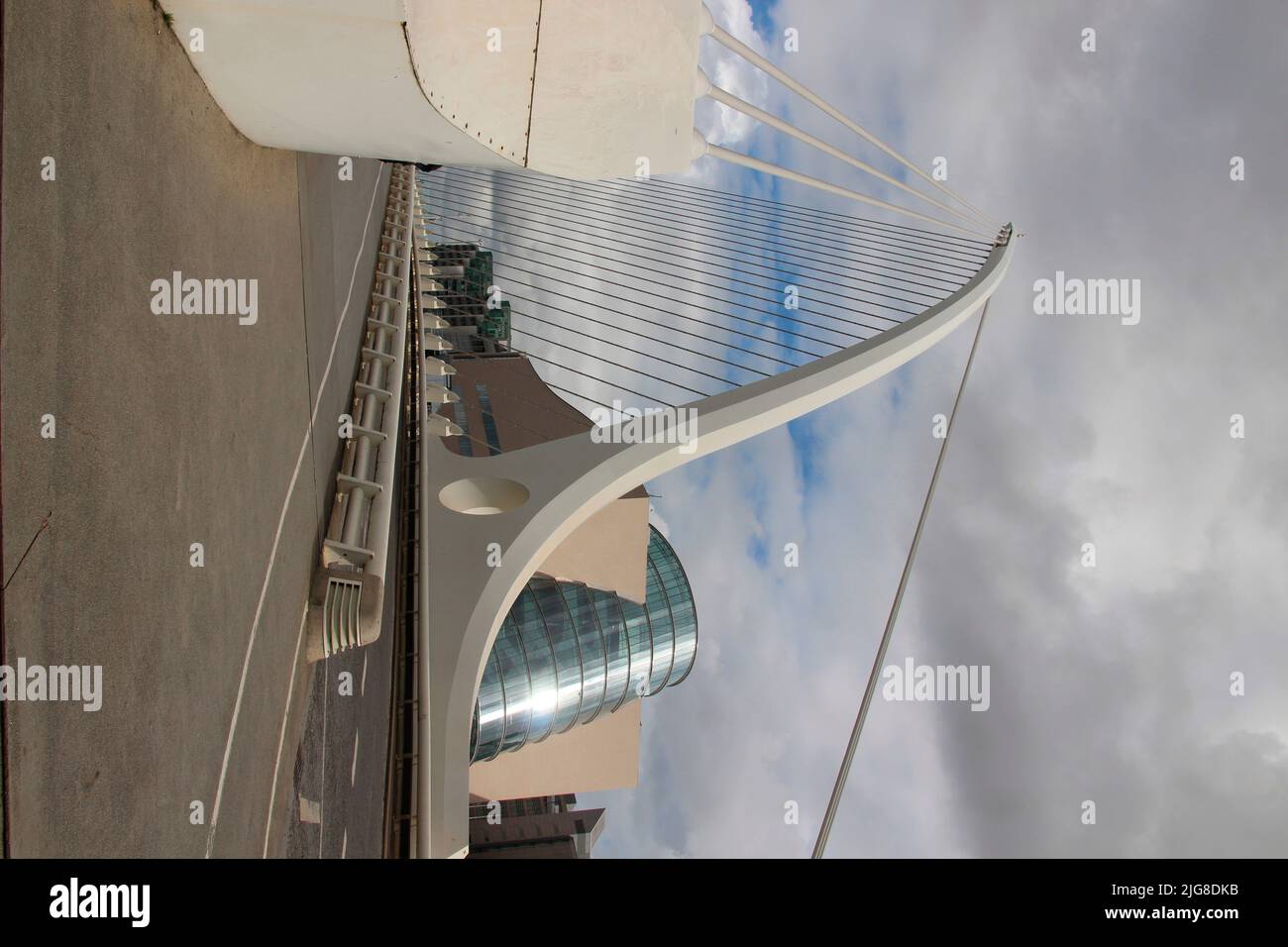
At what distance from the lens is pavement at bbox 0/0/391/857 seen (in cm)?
207

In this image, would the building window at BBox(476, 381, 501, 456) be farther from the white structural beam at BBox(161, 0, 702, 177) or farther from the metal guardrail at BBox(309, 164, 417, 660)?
the white structural beam at BBox(161, 0, 702, 177)

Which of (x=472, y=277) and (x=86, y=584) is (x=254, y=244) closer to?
(x=86, y=584)

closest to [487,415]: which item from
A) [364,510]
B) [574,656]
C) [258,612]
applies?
[574,656]

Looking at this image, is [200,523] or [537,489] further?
[537,489]

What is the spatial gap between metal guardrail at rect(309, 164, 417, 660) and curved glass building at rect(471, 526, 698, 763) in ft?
41.6

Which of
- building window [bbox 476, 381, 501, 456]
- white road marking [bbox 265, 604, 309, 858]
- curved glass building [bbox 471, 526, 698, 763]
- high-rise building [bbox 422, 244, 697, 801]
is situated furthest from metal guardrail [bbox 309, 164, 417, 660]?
building window [bbox 476, 381, 501, 456]

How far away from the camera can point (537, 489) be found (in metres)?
9.36

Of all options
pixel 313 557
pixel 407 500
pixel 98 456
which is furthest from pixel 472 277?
pixel 98 456

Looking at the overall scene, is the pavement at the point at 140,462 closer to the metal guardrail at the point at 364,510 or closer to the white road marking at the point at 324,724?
the white road marking at the point at 324,724

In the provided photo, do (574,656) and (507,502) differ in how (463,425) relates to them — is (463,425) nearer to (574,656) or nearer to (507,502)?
(574,656)

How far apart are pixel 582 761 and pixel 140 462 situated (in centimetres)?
2793

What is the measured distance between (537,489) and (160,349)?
20.9ft

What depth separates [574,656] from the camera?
22609mm

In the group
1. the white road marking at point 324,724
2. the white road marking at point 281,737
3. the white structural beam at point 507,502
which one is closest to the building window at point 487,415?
the white structural beam at point 507,502
